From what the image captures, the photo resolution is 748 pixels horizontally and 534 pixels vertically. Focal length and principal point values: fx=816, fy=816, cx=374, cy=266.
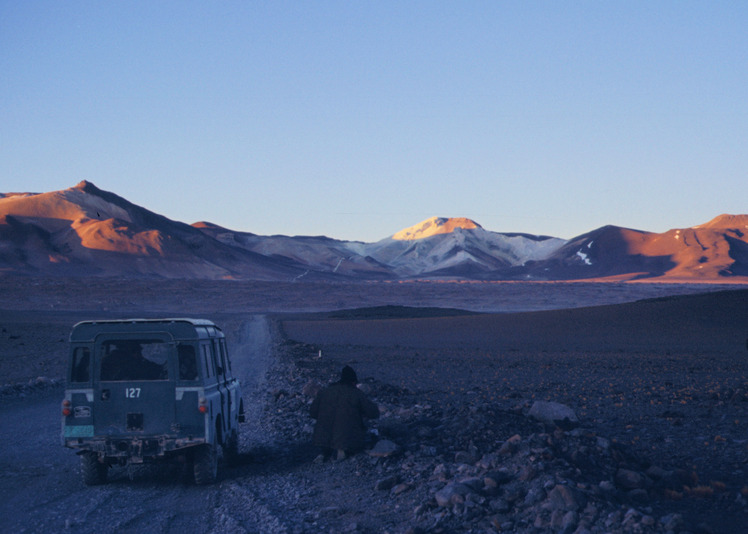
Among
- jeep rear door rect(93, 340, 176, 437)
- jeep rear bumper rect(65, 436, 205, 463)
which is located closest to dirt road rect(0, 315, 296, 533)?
jeep rear bumper rect(65, 436, 205, 463)

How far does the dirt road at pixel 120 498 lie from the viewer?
748cm

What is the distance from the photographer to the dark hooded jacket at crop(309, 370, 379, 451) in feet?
32.0

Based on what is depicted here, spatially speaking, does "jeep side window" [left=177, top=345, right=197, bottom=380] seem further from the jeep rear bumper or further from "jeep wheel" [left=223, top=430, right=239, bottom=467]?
"jeep wheel" [left=223, top=430, right=239, bottom=467]

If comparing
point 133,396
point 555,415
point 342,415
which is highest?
point 133,396

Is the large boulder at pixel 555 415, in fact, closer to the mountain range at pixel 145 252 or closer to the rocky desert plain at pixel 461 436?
the rocky desert plain at pixel 461 436

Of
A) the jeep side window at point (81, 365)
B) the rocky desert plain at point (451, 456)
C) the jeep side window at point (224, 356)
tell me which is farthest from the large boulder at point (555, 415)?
the jeep side window at point (81, 365)

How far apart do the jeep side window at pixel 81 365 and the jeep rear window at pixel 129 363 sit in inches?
6.1

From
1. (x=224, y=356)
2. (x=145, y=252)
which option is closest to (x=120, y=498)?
(x=224, y=356)

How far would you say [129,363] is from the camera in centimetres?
902

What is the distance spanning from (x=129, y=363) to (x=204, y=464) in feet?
4.55

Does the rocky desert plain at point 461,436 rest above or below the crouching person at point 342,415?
below

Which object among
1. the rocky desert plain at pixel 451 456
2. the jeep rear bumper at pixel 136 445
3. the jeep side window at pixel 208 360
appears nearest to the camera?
the rocky desert plain at pixel 451 456

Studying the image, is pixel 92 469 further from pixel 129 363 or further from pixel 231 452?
pixel 231 452

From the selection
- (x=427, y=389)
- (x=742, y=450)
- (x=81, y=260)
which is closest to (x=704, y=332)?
(x=427, y=389)
